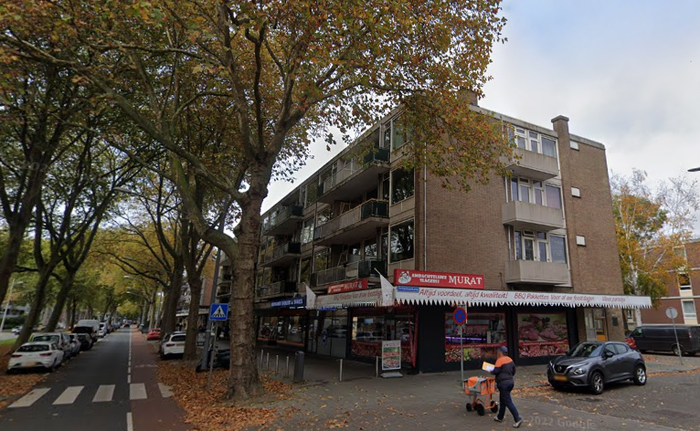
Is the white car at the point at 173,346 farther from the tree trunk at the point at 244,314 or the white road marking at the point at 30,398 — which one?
the tree trunk at the point at 244,314

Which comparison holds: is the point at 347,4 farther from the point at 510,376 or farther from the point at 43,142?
the point at 43,142

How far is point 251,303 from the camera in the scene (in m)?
11.1

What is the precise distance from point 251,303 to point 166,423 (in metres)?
3.44

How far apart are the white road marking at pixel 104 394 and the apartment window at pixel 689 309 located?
47443 mm

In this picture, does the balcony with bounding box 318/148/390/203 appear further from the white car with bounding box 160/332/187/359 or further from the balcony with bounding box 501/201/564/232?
the white car with bounding box 160/332/187/359

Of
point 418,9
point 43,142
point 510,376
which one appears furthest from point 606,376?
point 43,142

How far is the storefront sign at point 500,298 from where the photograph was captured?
1358 cm

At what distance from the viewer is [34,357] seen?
54.1 ft

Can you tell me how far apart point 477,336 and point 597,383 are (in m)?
5.89

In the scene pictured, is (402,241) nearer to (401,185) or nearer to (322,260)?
(401,185)

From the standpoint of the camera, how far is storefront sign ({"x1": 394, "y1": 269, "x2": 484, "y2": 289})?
44.3ft

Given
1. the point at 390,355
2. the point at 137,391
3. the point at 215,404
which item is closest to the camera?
the point at 215,404

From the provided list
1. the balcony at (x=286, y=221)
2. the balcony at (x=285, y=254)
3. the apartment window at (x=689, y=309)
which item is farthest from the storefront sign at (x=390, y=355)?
the apartment window at (x=689, y=309)

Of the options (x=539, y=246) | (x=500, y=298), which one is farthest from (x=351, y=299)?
(x=539, y=246)
